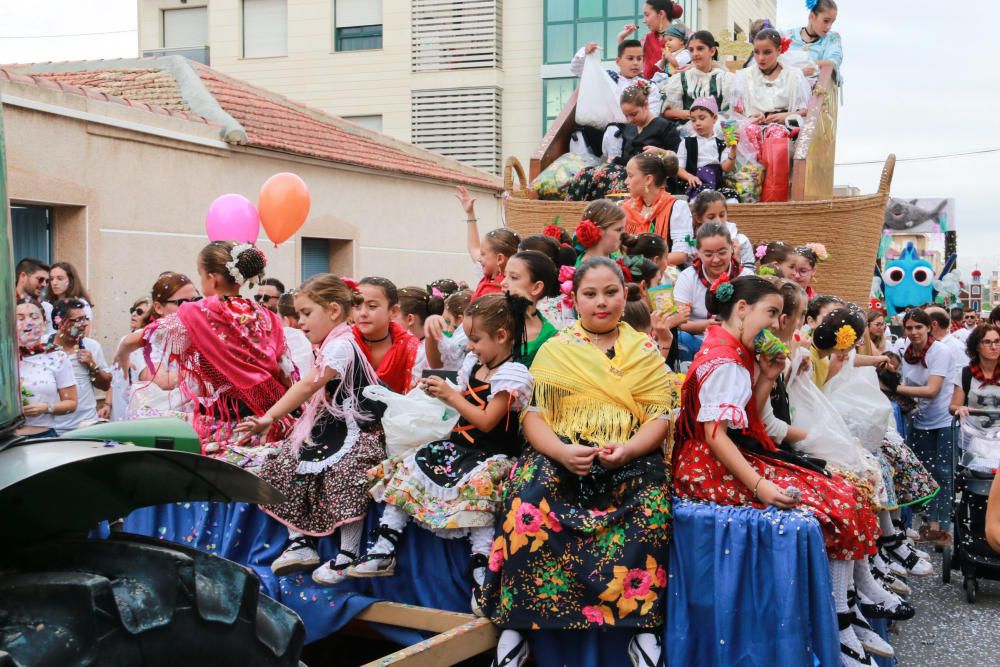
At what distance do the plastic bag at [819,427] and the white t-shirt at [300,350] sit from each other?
2.57 meters

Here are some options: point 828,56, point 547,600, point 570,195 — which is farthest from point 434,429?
point 828,56

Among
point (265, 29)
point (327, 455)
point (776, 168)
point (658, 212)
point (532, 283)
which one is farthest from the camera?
point (265, 29)

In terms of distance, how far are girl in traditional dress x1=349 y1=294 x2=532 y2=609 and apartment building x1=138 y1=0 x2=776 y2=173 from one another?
2132cm

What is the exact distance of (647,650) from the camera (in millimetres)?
3869

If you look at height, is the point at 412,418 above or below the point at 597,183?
below

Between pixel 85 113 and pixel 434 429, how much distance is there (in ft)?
28.8

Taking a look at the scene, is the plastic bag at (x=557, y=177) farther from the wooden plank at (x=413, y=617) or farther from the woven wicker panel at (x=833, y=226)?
the wooden plank at (x=413, y=617)

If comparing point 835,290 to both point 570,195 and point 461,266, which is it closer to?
point 570,195

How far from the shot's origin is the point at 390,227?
1744cm

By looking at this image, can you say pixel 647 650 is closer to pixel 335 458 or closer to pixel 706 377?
pixel 706 377

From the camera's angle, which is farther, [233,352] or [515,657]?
[233,352]

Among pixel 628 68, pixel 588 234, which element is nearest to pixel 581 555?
pixel 588 234

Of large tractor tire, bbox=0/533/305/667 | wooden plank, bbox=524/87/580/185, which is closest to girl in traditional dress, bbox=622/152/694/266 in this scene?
wooden plank, bbox=524/87/580/185

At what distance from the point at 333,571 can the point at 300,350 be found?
5.61ft
